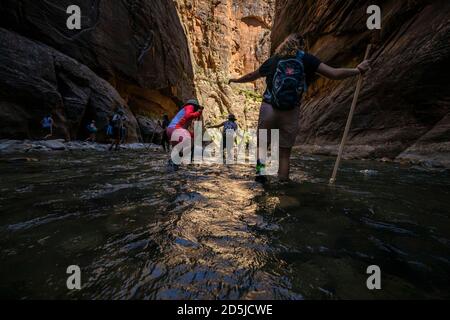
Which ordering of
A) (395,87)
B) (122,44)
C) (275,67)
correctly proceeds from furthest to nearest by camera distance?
1. (122,44)
2. (395,87)
3. (275,67)

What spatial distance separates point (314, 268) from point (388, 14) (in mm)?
13001

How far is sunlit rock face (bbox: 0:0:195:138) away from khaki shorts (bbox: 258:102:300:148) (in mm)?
12341

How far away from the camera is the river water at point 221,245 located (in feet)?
3.57

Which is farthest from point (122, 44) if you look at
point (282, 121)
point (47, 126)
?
point (282, 121)

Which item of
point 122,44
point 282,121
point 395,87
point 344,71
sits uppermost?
point 122,44

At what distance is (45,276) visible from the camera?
44.2 inches

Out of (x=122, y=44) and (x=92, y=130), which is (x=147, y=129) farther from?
(x=92, y=130)

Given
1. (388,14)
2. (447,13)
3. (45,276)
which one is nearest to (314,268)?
(45,276)

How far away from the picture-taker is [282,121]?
3783 millimetres

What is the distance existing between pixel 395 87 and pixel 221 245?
30.1ft

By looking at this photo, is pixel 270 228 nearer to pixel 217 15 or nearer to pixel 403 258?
pixel 403 258

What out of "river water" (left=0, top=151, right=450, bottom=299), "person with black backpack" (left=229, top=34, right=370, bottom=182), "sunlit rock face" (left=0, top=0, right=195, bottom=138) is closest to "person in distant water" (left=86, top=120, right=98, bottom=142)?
"sunlit rock face" (left=0, top=0, right=195, bottom=138)

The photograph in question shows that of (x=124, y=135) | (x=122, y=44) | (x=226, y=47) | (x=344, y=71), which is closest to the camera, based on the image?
(x=344, y=71)

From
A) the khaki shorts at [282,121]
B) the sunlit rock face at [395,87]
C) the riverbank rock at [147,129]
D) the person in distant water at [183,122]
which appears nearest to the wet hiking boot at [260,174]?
the khaki shorts at [282,121]
